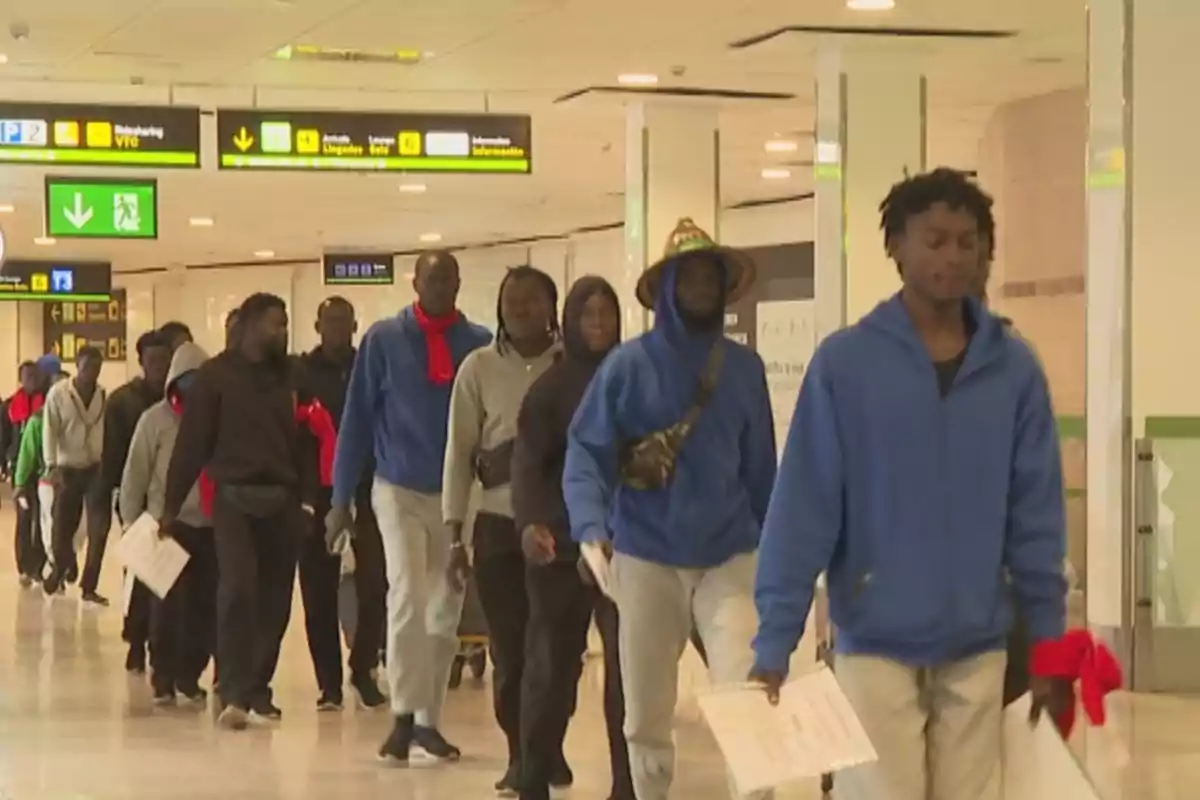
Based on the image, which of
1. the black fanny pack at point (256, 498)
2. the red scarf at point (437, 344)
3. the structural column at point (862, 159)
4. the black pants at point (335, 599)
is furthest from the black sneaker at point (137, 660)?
the structural column at point (862, 159)

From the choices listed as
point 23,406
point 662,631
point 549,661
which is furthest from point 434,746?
point 23,406

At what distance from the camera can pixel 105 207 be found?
19.7 m

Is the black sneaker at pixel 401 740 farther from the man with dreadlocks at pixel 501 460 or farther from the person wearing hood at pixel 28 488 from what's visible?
the person wearing hood at pixel 28 488

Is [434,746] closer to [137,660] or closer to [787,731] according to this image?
[137,660]

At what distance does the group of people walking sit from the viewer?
4.13 meters

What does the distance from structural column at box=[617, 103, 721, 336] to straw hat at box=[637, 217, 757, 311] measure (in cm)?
877

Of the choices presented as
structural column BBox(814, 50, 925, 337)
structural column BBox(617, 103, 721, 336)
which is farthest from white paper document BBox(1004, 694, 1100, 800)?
structural column BBox(617, 103, 721, 336)

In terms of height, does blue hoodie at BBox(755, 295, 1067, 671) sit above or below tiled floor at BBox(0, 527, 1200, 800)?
above

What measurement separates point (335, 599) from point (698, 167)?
600cm

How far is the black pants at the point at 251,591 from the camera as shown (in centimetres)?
903

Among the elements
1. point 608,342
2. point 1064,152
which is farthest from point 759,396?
point 1064,152

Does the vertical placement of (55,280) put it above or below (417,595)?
above

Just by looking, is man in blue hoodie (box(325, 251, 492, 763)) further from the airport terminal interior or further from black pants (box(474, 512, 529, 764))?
black pants (box(474, 512, 529, 764))

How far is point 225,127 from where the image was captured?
48.7 ft
